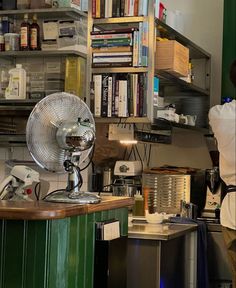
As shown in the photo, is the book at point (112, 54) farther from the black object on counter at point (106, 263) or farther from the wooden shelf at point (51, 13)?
the black object on counter at point (106, 263)

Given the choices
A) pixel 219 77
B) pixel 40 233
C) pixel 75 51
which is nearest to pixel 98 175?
pixel 75 51

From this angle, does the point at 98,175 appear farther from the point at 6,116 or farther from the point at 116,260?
the point at 116,260

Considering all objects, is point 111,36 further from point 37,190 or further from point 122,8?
point 37,190

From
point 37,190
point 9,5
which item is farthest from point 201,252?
point 9,5

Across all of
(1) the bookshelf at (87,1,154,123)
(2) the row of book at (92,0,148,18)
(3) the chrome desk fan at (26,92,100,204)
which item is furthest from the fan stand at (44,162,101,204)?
(2) the row of book at (92,0,148,18)

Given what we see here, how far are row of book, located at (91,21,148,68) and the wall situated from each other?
1378mm

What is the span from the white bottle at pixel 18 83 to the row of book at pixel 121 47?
2.02 feet

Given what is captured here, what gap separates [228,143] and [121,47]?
1.21m

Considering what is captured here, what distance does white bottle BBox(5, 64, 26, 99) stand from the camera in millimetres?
4727

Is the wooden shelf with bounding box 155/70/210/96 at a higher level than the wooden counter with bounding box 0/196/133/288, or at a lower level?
higher

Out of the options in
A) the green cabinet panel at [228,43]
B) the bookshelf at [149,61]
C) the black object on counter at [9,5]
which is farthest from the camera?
the green cabinet panel at [228,43]

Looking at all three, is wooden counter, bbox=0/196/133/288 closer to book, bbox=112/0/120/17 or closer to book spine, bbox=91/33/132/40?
book spine, bbox=91/33/132/40

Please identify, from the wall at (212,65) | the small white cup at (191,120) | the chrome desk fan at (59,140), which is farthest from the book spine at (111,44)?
the wall at (212,65)

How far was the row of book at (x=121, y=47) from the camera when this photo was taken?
431cm
